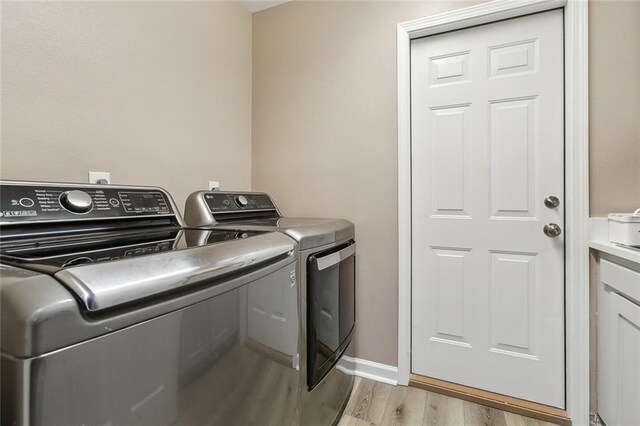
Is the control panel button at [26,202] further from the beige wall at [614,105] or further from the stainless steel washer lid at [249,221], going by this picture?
the beige wall at [614,105]

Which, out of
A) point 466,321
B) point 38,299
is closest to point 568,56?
point 466,321

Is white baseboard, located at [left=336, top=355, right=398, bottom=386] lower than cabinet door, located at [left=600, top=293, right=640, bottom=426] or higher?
lower

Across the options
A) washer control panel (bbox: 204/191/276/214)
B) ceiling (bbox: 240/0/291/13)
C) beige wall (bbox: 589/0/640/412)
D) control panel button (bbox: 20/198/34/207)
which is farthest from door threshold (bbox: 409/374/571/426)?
ceiling (bbox: 240/0/291/13)

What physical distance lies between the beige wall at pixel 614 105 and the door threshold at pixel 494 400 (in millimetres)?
1002

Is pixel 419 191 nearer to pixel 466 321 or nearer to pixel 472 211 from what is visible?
pixel 472 211

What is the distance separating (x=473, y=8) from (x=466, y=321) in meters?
1.69

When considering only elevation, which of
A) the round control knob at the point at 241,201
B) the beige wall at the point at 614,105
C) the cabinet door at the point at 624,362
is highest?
the beige wall at the point at 614,105

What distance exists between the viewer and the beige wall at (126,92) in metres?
1.09

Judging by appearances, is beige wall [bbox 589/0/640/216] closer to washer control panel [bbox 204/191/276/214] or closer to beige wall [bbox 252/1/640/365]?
beige wall [bbox 252/1/640/365]

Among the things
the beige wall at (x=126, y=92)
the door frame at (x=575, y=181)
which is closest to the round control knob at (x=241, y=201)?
the beige wall at (x=126, y=92)

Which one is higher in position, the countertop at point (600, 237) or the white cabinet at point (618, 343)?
the countertop at point (600, 237)

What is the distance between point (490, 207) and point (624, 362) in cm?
82

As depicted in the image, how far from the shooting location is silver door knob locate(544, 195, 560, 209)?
155 cm

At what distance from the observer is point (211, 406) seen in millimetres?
696
